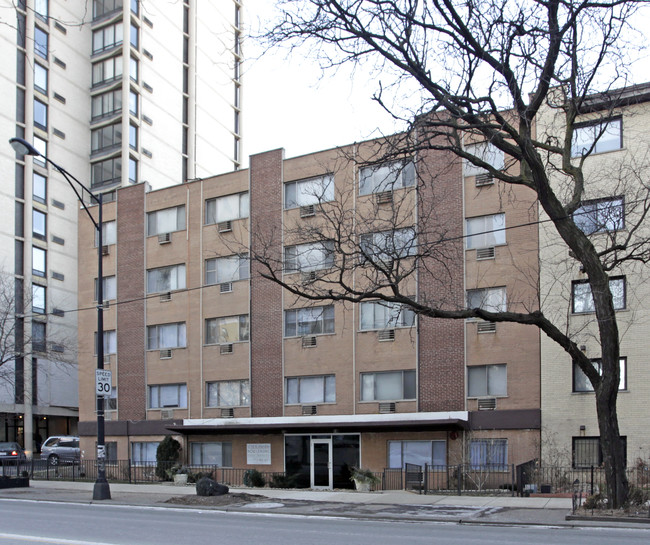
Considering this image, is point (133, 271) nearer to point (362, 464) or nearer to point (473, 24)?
point (362, 464)

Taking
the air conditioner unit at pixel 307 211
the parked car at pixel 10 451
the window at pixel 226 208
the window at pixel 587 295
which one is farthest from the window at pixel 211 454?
the parked car at pixel 10 451

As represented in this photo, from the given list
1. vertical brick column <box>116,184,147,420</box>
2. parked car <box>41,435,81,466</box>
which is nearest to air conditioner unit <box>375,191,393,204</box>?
vertical brick column <box>116,184,147,420</box>

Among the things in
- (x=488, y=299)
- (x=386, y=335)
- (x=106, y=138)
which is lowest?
(x=386, y=335)

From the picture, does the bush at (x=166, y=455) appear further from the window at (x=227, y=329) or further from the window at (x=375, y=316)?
the window at (x=375, y=316)

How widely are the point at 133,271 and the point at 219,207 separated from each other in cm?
570

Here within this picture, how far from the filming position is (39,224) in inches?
2361

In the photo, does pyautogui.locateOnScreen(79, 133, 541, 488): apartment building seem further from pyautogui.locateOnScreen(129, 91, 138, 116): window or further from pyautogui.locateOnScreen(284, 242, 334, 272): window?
pyautogui.locateOnScreen(129, 91, 138, 116): window

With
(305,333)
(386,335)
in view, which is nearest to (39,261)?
(305,333)

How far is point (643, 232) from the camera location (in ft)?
86.3

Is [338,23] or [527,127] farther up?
[338,23]

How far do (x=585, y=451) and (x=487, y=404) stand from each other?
372 cm

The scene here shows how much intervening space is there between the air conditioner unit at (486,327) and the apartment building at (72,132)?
109ft

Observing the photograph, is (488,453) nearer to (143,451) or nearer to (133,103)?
(143,451)

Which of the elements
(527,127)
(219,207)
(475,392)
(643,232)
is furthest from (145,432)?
(527,127)
